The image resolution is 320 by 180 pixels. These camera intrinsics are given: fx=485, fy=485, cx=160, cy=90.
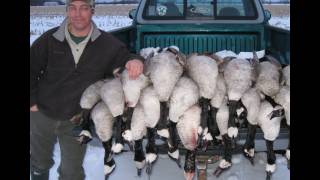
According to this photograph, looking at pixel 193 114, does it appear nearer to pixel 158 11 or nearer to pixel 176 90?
pixel 176 90

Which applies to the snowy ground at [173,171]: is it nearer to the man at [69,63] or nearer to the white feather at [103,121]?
the man at [69,63]

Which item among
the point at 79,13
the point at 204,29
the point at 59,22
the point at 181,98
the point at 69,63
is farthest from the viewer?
the point at 59,22

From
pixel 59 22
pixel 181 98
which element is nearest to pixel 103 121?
pixel 181 98

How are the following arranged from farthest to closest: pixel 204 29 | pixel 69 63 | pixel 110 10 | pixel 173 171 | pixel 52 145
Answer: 1. pixel 110 10
2. pixel 204 29
3. pixel 173 171
4. pixel 52 145
5. pixel 69 63

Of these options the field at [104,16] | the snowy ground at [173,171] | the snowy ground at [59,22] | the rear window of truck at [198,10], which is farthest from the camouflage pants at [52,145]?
the snowy ground at [59,22]

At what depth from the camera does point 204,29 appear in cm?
562

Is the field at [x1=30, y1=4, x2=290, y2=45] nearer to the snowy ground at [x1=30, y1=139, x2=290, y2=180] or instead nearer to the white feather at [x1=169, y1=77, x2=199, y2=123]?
the snowy ground at [x1=30, y1=139, x2=290, y2=180]

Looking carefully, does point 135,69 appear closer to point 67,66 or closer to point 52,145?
point 67,66

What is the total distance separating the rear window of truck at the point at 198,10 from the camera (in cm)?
588

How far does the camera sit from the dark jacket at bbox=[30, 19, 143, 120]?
3715 millimetres

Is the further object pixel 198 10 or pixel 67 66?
pixel 198 10

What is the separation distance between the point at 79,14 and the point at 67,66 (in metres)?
0.41

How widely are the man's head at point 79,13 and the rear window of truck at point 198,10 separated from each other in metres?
2.27
